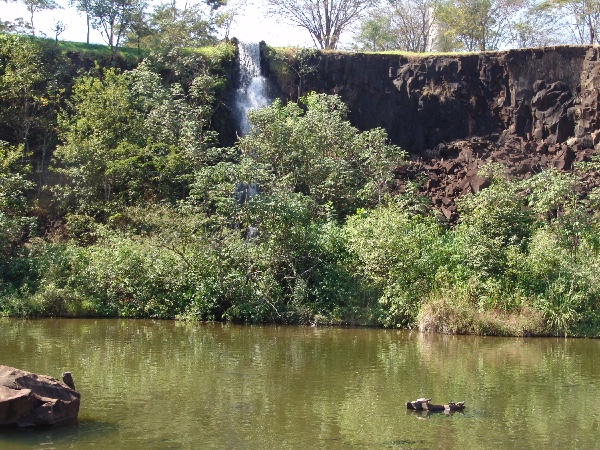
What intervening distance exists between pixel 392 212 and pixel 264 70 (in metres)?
14.0

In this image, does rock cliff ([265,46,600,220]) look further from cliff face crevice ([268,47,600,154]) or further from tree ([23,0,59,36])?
tree ([23,0,59,36])

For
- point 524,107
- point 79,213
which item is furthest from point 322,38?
point 79,213

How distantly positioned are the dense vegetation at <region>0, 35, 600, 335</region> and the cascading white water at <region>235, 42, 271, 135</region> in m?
4.80

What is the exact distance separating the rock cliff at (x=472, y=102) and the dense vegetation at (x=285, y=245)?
14.1 feet

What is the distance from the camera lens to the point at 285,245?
76.0ft

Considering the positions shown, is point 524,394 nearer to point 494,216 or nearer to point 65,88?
point 494,216

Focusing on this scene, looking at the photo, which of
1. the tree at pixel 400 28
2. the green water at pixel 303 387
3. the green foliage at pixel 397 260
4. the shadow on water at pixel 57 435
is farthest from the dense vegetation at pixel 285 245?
the tree at pixel 400 28

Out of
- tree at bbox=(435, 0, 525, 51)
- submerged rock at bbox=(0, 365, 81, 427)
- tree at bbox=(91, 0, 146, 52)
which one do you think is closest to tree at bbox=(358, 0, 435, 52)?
tree at bbox=(435, 0, 525, 51)

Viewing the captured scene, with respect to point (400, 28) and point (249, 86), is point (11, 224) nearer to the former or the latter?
point (249, 86)

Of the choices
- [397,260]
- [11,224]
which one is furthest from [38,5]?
[397,260]

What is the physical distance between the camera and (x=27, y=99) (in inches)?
1249

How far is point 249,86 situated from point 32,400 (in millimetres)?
26912

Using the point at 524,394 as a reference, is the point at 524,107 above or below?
above

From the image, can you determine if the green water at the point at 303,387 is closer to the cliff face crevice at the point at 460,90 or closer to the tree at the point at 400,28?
the cliff face crevice at the point at 460,90
